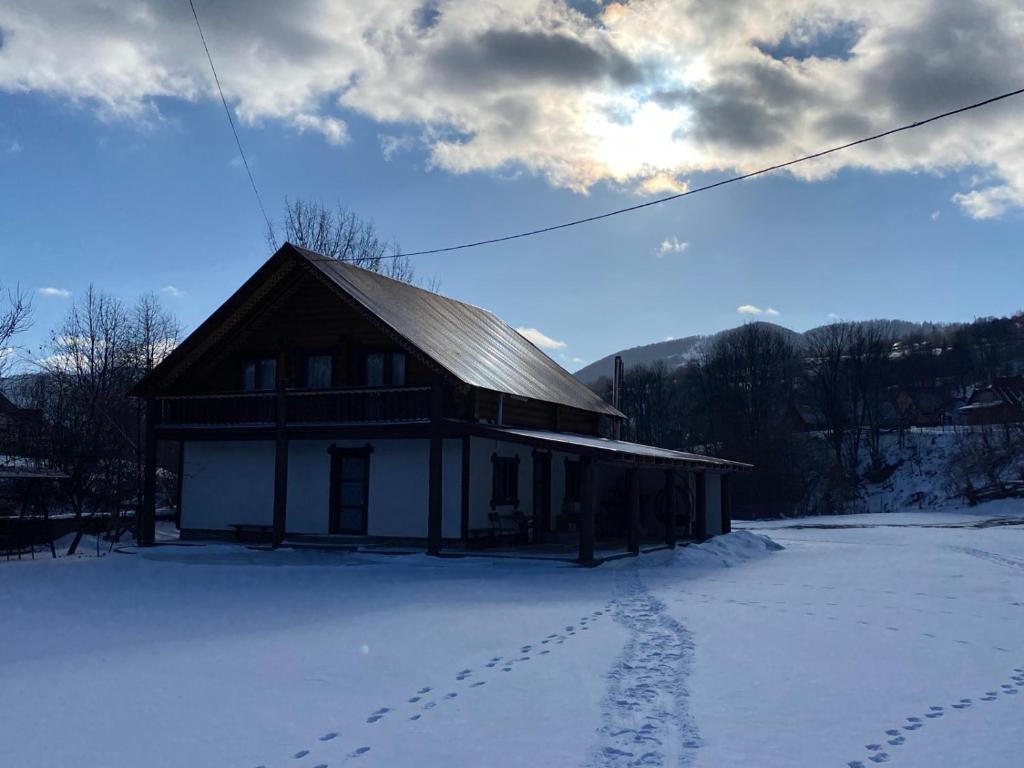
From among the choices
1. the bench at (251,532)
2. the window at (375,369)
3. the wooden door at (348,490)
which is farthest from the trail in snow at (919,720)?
the bench at (251,532)

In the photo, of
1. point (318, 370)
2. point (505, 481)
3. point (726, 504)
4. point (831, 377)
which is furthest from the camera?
point (831, 377)

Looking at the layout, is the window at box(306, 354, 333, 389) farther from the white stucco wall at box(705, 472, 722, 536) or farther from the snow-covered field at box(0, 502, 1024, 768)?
the white stucco wall at box(705, 472, 722, 536)

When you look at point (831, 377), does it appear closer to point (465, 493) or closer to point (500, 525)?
point (500, 525)

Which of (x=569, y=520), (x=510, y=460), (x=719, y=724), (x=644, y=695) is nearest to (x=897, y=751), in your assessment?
A: (x=719, y=724)

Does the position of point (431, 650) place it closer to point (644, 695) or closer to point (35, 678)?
point (644, 695)

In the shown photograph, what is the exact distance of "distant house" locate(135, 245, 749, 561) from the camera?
19.1 m

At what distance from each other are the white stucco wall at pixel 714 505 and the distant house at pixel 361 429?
3.94ft

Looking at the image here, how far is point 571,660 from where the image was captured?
29.2 feet

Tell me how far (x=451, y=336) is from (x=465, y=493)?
480cm

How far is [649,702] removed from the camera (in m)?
7.23

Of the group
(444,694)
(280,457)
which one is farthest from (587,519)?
(444,694)

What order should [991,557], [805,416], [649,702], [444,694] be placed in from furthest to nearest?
[805,416] < [991,557] < [444,694] < [649,702]

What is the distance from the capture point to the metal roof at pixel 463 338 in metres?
19.4

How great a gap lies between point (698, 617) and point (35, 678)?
24.8 ft
